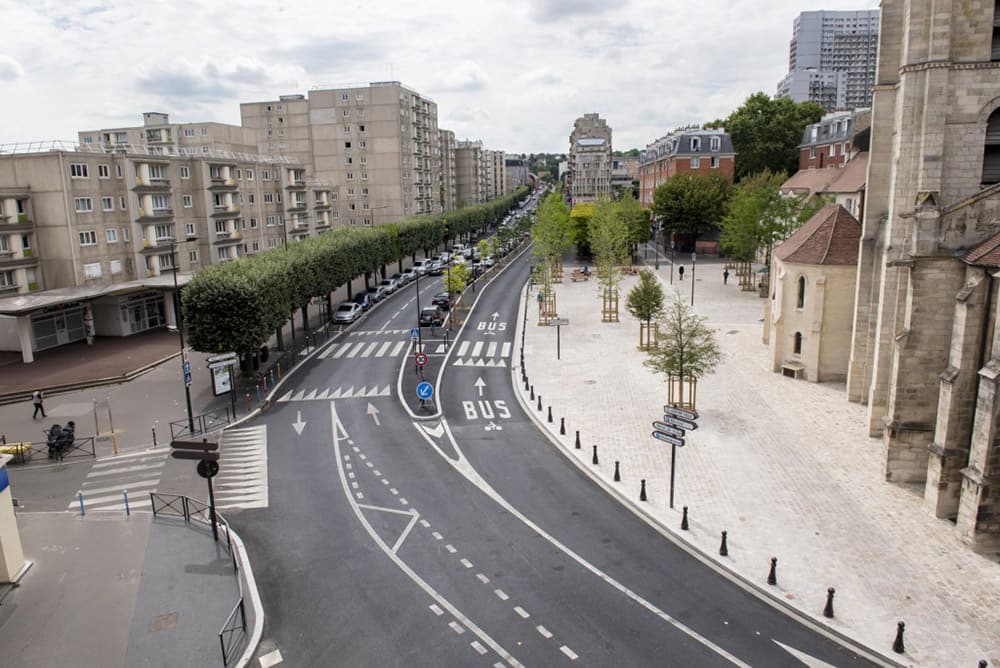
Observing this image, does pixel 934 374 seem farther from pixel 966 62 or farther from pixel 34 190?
pixel 34 190

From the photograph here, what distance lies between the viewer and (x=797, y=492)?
22.4 metres

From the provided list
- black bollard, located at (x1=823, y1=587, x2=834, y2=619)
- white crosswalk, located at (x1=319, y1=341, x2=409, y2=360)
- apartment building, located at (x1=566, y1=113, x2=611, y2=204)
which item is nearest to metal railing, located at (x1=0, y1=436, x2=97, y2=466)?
white crosswalk, located at (x1=319, y1=341, x2=409, y2=360)

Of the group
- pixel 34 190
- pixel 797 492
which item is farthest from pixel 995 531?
pixel 34 190

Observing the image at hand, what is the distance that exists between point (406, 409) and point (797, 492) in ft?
58.3

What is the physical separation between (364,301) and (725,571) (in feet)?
155

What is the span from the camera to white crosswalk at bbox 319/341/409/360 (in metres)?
44.0

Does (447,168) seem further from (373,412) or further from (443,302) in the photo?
(373,412)

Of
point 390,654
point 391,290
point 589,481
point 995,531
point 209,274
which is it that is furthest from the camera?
point 391,290

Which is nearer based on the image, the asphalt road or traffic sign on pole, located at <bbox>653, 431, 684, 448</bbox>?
the asphalt road

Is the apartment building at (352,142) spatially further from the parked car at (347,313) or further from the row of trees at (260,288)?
the parked car at (347,313)

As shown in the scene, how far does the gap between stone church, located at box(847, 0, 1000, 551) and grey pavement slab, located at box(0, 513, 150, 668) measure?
2252 centimetres

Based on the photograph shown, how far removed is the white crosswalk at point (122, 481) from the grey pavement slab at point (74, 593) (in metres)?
1.50

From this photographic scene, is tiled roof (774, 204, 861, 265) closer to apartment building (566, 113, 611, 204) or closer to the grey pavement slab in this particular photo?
the grey pavement slab

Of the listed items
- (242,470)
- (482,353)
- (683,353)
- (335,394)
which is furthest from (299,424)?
(683,353)
